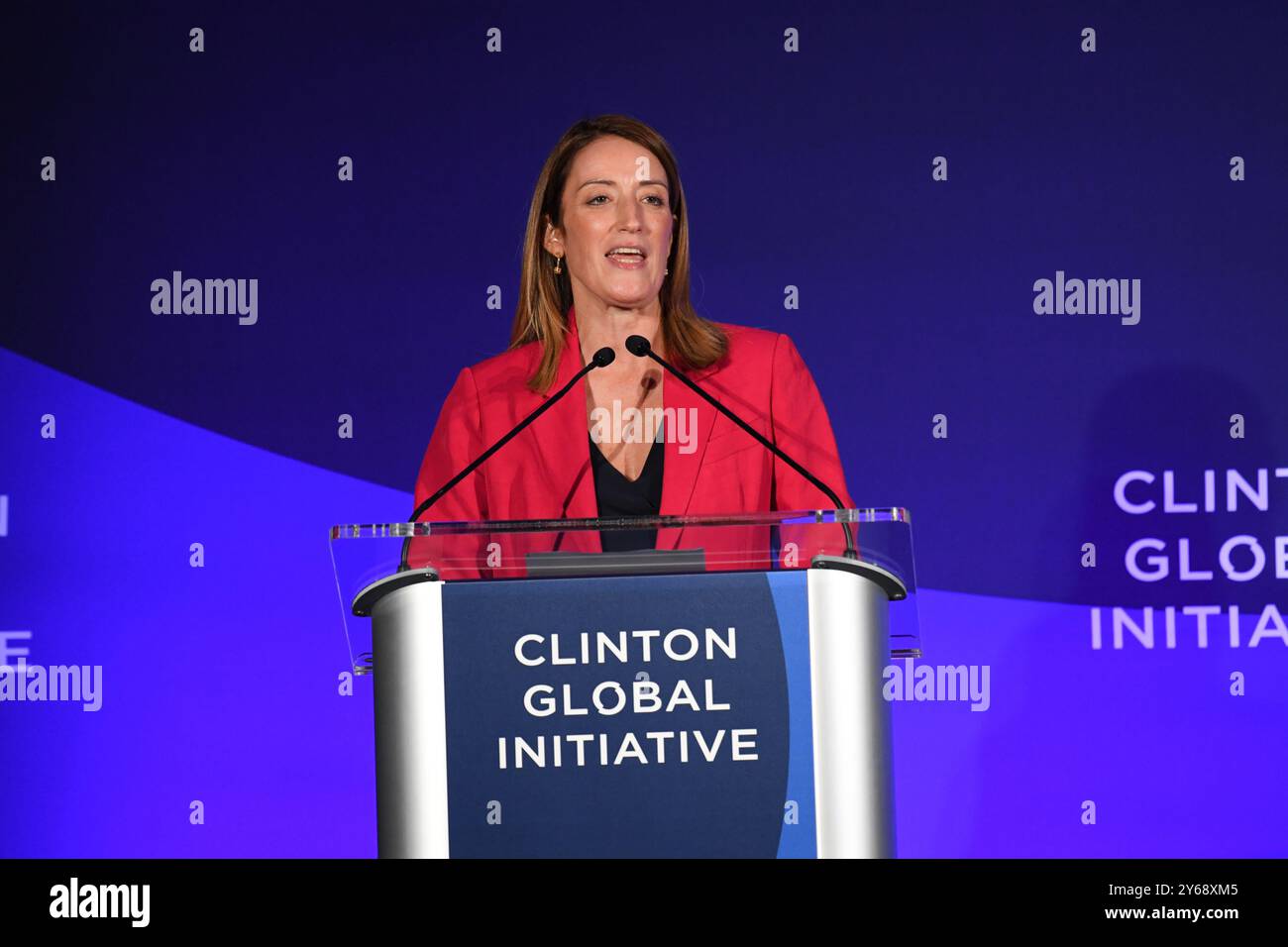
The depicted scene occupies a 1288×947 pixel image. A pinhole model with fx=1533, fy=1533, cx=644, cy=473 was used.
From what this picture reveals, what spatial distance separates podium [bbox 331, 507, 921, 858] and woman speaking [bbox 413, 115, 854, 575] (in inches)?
42.3

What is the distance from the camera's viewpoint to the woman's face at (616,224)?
3.46m

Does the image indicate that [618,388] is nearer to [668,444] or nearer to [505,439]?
[668,444]

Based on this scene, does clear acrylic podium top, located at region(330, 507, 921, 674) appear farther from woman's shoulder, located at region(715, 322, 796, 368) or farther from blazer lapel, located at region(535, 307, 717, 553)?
woman's shoulder, located at region(715, 322, 796, 368)

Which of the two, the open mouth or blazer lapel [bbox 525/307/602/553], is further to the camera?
the open mouth

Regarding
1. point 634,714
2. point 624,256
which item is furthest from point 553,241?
point 634,714

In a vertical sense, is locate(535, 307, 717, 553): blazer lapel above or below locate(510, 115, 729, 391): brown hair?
below

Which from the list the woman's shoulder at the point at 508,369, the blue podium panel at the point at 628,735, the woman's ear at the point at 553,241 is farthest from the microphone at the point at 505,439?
the woman's ear at the point at 553,241

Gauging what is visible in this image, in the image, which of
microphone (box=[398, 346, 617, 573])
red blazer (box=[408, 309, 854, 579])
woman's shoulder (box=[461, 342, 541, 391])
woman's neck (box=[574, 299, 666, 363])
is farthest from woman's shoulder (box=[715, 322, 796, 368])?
microphone (box=[398, 346, 617, 573])

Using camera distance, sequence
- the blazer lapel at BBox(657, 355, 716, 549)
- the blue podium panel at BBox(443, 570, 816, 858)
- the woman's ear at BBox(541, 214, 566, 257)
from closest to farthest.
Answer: the blue podium panel at BBox(443, 570, 816, 858) < the blazer lapel at BBox(657, 355, 716, 549) < the woman's ear at BBox(541, 214, 566, 257)

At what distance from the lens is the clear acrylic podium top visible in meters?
2.17

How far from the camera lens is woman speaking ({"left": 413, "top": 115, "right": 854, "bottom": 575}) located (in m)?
3.25

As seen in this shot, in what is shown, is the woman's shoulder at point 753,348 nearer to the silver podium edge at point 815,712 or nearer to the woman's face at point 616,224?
the woman's face at point 616,224

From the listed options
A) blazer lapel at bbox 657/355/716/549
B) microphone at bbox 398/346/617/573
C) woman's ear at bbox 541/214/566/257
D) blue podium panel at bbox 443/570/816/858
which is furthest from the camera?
woman's ear at bbox 541/214/566/257

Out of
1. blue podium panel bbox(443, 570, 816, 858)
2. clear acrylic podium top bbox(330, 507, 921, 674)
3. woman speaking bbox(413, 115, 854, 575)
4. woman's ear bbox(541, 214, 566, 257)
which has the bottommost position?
blue podium panel bbox(443, 570, 816, 858)
